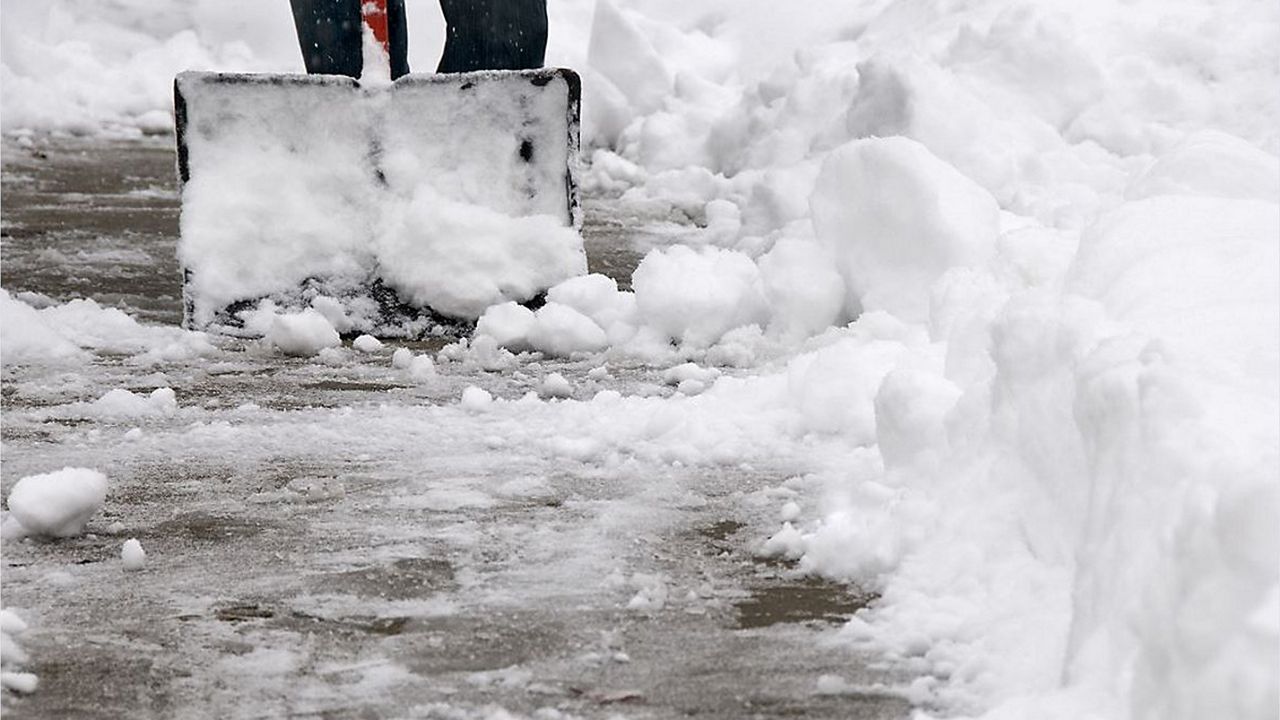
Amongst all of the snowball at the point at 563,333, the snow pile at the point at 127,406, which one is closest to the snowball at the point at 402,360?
the snowball at the point at 563,333

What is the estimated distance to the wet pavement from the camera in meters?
1.90

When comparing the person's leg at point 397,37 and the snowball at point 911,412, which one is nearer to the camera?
the snowball at point 911,412

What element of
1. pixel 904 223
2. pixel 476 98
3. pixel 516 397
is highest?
pixel 476 98

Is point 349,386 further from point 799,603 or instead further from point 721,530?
point 799,603

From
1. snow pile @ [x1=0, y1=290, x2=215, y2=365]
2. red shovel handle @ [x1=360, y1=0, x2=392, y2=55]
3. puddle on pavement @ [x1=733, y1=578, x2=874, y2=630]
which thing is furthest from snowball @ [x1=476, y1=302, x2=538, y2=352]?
puddle on pavement @ [x1=733, y1=578, x2=874, y2=630]

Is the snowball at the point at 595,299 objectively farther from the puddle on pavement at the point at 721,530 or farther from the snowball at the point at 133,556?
the snowball at the point at 133,556

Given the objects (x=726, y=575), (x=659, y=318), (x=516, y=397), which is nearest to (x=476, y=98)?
(x=659, y=318)

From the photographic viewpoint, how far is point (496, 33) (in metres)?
4.34

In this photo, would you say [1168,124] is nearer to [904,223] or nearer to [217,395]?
[904,223]

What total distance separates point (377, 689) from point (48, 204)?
412 cm

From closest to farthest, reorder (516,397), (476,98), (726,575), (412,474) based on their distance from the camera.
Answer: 1. (726,575)
2. (412,474)
3. (516,397)
4. (476,98)

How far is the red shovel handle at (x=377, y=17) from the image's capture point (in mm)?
4113

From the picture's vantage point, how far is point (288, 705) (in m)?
1.86

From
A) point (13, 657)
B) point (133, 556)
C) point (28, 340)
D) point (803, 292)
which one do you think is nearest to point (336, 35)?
point (28, 340)
